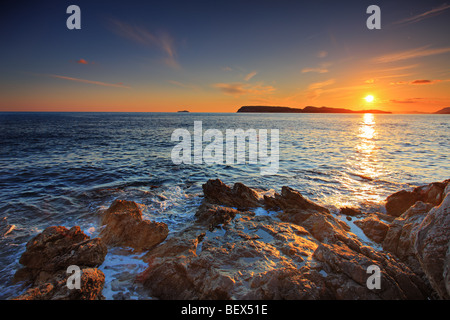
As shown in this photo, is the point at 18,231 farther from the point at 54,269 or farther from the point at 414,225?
the point at 414,225

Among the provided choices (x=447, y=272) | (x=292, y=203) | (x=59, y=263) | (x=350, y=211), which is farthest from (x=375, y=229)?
(x=59, y=263)

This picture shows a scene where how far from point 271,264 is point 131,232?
5.68 m

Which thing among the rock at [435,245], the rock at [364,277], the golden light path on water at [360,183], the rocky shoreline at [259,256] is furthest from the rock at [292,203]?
the rock at [435,245]

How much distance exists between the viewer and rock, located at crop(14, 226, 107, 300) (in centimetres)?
535

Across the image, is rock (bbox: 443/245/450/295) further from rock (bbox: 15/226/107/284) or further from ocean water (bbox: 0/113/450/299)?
rock (bbox: 15/226/107/284)

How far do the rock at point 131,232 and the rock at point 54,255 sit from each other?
98cm

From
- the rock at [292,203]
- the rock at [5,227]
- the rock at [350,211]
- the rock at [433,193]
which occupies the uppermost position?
the rock at [433,193]

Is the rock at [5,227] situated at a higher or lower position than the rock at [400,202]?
lower

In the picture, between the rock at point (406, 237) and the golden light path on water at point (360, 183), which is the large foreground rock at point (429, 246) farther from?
the golden light path on water at point (360, 183)

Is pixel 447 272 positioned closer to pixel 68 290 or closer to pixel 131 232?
pixel 68 290

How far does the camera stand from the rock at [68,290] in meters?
5.14

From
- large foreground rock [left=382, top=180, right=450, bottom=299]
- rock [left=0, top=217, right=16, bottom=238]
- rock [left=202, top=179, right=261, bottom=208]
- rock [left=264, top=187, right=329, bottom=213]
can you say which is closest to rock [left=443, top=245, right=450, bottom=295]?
large foreground rock [left=382, top=180, right=450, bottom=299]

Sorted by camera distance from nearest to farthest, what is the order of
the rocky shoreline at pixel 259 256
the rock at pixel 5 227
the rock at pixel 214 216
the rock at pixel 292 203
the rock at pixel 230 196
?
the rocky shoreline at pixel 259 256, the rock at pixel 5 227, the rock at pixel 214 216, the rock at pixel 292 203, the rock at pixel 230 196
